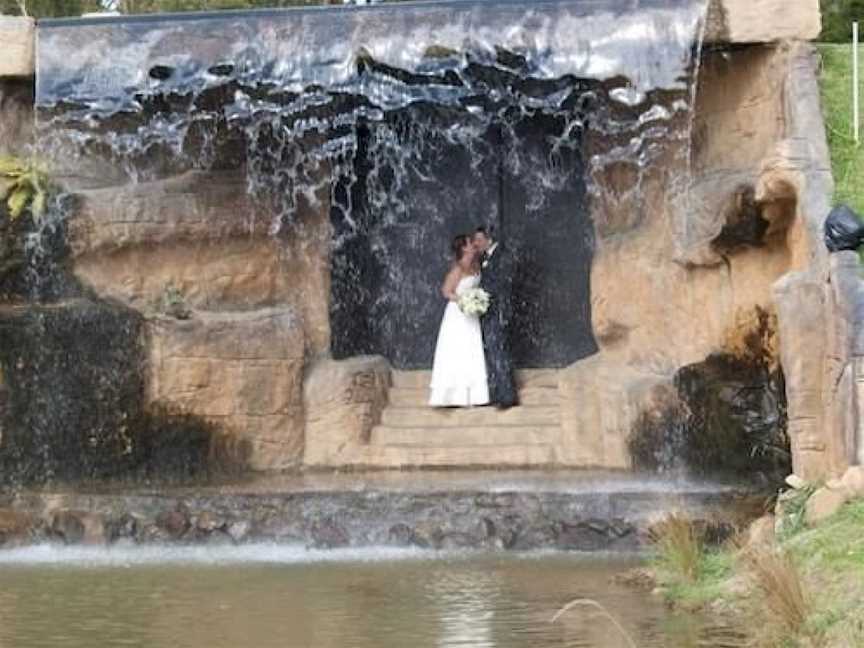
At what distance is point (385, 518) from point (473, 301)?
3.90 metres

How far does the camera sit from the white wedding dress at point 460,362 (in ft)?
52.0

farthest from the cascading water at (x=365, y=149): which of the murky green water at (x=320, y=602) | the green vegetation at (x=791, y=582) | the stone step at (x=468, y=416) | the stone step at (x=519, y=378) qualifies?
the green vegetation at (x=791, y=582)

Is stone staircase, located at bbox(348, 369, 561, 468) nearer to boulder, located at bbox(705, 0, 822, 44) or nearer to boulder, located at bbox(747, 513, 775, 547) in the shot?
boulder, located at bbox(705, 0, 822, 44)

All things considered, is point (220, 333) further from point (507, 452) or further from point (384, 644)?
point (384, 644)

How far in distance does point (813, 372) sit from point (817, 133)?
292 cm

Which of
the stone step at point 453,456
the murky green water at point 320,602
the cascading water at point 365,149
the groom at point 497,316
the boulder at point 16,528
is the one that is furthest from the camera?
the groom at point 497,316

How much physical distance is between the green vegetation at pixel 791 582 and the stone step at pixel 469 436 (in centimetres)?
457

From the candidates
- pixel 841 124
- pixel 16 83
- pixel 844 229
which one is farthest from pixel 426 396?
pixel 844 229

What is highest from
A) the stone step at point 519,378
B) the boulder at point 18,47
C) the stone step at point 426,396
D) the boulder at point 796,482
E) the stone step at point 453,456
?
the boulder at point 18,47

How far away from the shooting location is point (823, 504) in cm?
983

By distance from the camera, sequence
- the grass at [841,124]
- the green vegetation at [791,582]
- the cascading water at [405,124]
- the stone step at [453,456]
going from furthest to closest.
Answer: the stone step at [453,456]
the cascading water at [405,124]
the grass at [841,124]
the green vegetation at [791,582]

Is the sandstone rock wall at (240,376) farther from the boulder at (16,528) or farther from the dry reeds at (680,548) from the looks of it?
the dry reeds at (680,548)

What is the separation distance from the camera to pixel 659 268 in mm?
15289

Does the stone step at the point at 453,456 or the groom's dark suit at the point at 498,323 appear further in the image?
the groom's dark suit at the point at 498,323
